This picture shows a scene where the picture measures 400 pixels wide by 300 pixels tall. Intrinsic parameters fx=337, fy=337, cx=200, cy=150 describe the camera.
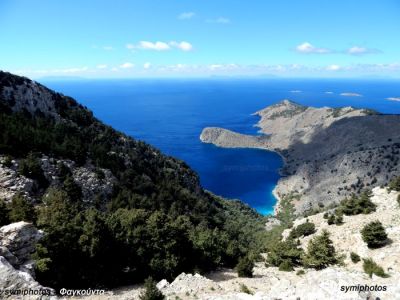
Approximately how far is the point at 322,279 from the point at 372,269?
1221 centimetres

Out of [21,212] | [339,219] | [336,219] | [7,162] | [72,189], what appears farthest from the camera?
[336,219]

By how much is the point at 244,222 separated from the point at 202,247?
5677 centimetres

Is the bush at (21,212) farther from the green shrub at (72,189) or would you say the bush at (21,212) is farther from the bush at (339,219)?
the bush at (339,219)

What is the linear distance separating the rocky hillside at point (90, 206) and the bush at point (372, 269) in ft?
46.7

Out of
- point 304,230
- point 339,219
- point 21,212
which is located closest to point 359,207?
point 339,219

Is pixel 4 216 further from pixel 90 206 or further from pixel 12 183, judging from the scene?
pixel 90 206

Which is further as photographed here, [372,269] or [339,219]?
[339,219]

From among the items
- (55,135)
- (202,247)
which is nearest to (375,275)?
(202,247)

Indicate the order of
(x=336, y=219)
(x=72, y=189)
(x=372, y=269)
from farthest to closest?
(x=336, y=219), (x=72, y=189), (x=372, y=269)

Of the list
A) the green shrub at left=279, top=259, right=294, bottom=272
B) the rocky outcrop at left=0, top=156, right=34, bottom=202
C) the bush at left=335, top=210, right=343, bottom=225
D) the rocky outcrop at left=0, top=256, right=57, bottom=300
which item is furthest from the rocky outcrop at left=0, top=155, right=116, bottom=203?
the bush at left=335, top=210, right=343, bottom=225

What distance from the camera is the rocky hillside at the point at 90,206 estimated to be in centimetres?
2931

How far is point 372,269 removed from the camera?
30.9 metres

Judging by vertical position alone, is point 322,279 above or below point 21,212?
below

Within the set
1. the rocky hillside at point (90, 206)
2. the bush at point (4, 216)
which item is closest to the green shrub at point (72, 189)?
the rocky hillside at point (90, 206)
